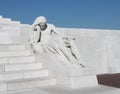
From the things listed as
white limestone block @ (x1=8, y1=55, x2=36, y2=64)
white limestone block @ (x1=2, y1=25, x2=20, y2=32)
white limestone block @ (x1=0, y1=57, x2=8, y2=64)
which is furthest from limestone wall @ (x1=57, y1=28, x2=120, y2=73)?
white limestone block @ (x1=0, y1=57, x2=8, y2=64)

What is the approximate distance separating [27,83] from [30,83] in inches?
2.7

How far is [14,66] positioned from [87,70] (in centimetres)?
178

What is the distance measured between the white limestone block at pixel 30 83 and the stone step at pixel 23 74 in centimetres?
35

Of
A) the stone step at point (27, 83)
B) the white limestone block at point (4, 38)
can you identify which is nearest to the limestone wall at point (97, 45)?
the white limestone block at point (4, 38)

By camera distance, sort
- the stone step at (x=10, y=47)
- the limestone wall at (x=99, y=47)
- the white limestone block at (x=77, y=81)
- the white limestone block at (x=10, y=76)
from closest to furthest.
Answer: the white limestone block at (x=77, y=81) → the white limestone block at (x=10, y=76) → the stone step at (x=10, y=47) → the limestone wall at (x=99, y=47)

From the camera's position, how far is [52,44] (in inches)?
227

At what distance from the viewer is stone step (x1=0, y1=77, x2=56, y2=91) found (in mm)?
4777

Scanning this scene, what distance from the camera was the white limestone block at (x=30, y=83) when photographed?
4844mm

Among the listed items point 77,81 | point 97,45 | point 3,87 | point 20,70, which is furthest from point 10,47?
point 97,45

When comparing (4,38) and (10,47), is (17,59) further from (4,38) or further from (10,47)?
(4,38)

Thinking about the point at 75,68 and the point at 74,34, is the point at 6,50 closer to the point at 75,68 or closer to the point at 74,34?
the point at 75,68

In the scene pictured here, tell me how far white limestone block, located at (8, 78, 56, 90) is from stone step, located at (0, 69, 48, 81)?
35 cm

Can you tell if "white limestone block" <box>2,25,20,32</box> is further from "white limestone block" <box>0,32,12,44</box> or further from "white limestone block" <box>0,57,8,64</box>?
"white limestone block" <box>0,57,8,64</box>

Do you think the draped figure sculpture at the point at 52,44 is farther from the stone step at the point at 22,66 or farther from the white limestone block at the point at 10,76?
the white limestone block at the point at 10,76
